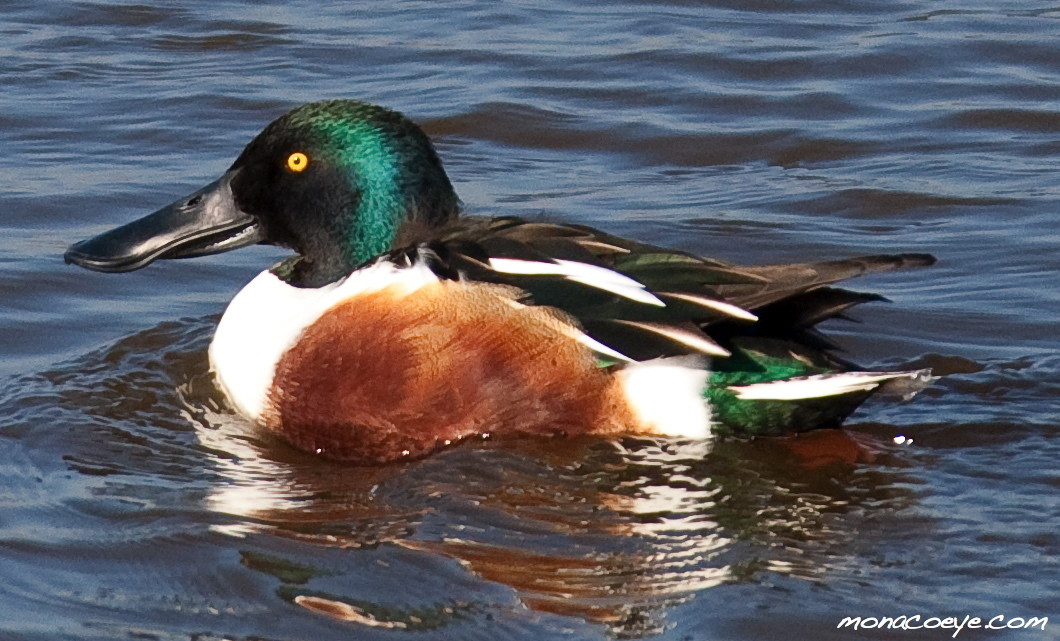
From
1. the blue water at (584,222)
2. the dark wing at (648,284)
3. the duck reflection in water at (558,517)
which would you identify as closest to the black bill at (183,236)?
the blue water at (584,222)

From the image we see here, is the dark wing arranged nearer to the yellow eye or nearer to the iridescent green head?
the iridescent green head

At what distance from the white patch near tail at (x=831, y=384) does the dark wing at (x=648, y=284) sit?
0.52ft

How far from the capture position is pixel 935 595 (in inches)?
159

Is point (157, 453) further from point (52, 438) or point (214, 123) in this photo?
point (214, 123)

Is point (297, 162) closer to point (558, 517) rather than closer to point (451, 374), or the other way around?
point (451, 374)

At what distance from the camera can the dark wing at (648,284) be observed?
470 cm

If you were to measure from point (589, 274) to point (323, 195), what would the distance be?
36.3 inches

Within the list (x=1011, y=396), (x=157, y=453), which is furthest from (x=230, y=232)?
(x=1011, y=396)

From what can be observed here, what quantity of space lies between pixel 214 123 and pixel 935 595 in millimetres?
5077

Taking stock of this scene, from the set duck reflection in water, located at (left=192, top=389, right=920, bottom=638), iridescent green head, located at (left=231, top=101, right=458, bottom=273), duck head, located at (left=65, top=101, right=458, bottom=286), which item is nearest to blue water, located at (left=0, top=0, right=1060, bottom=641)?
duck reflection in water, located at (left=192, top=389, right=920, bottom=638)

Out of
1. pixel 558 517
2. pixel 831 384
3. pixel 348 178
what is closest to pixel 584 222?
pixel 348 178

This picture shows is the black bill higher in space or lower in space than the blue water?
higher

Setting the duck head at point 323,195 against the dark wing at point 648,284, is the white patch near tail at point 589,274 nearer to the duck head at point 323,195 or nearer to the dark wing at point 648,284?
the dark wing at point 648,284

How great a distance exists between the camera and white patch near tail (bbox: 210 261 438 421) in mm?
4969
